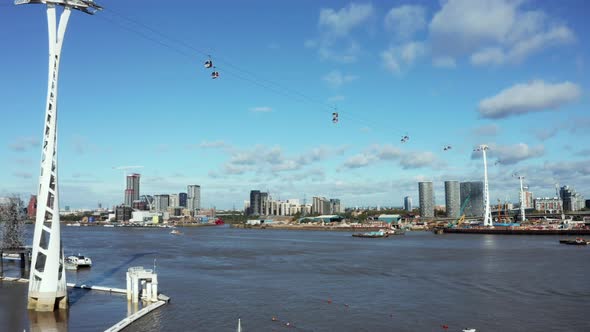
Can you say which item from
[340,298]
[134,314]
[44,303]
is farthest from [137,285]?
[340,298]

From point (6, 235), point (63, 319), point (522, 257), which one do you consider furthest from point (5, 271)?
point (522, 257)

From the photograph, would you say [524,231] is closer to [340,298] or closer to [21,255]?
[340,298]

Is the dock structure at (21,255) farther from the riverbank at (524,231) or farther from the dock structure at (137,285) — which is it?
the riverbank at (524,231)

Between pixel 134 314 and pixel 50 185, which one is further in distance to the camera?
pixel 134 314

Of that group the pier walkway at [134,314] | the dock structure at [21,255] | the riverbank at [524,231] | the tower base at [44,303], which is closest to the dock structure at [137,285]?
the pier walkway at [134,314]

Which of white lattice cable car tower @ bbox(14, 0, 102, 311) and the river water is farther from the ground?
white lattice cable car tower @ bbox(14, 0, 102, 311)

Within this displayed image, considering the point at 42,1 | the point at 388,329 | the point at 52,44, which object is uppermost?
the point at 42,1

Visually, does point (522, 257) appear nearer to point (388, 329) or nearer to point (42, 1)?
point (388, 329)

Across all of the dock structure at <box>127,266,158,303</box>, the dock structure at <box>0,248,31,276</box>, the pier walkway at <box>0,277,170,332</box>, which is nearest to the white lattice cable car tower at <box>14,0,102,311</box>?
the pier walkway at <box>0,277,170,332</box>

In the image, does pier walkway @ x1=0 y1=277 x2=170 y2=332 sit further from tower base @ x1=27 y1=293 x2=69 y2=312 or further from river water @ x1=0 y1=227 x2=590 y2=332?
tower base @ x1=27 y1=293 x2=69 y2=312
